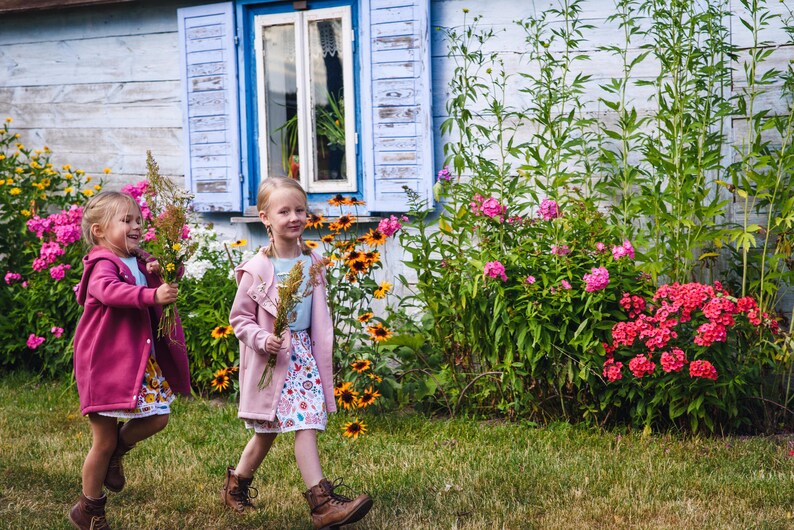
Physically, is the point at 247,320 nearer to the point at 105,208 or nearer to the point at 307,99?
the point at 105,208

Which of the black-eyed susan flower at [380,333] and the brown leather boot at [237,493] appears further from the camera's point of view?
the black-eyed susan flower at [380,333]

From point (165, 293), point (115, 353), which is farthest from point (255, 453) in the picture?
point (165, 293)

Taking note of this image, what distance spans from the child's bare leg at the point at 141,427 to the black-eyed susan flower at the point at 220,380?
6.14 ft

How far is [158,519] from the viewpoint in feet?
12.2

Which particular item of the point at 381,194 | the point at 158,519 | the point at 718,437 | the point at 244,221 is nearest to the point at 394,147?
the point at 381,194

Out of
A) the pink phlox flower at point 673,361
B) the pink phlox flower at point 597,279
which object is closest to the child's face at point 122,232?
the pink phlox flower at point 597,279

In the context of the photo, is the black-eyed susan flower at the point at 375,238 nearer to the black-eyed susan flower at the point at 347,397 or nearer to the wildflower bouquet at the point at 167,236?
the black-eyed susan flower at the point at 347,397

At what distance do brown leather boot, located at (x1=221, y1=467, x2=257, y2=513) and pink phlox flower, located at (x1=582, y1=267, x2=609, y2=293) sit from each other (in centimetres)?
196

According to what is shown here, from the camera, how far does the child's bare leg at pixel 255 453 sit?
367cm

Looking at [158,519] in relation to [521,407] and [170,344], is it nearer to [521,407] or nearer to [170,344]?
[170,344]

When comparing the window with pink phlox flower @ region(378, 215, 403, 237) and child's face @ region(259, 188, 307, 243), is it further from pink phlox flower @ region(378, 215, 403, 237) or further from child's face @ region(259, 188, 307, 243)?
child's face @ region(259, 188, 307, 243)

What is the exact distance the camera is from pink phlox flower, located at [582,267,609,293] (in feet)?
14.9

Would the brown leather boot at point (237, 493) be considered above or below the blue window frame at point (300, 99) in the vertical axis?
below

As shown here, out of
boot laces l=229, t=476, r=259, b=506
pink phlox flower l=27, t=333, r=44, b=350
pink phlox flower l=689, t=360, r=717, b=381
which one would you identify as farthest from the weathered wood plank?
pink phlox flower l=689, t=360, r=717, b=381
